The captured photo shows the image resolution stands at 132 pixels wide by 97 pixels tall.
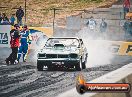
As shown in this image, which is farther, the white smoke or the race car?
the white smoke

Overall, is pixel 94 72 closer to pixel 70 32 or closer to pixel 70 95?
pixel 70 95

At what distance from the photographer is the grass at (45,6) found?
4291 cm

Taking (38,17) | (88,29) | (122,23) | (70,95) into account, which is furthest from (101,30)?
(70,95)

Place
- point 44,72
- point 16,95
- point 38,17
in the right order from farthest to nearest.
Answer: point 38,17 < point 44,72 < point 16,95

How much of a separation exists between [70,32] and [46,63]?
14.8m

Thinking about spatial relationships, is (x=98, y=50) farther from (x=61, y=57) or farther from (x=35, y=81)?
(x=35, y=81)

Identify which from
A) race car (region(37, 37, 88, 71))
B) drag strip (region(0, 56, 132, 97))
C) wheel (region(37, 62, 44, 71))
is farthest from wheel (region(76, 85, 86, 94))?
wheel (region(37, 62, 44, 71))

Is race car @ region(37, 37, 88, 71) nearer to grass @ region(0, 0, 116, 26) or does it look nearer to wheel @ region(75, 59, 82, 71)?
wheel @ region(75, 59, 82, 71)

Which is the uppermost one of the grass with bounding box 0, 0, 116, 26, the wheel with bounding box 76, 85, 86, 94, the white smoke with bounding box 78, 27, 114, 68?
the grass with bounding box 0, 0, 116, 26

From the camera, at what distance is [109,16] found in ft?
111

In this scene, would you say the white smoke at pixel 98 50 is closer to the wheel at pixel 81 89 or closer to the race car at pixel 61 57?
the race car at pixel 61 57

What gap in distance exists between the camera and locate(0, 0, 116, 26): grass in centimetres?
4291

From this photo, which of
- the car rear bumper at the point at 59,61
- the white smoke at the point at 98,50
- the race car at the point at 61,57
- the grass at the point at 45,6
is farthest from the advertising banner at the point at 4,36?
the grass at the point at 45,6

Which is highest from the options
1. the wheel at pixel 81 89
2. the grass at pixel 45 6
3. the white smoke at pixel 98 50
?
the grass at pixel 45 6
